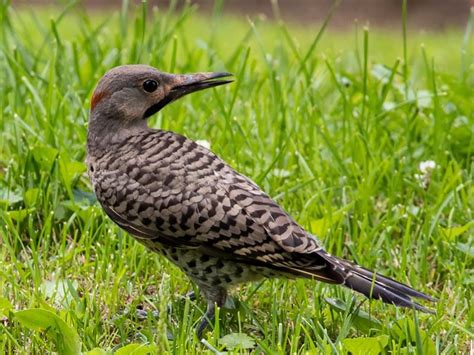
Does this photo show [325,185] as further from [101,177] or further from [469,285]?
[101,177]

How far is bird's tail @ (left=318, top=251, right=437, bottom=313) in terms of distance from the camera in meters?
3.88

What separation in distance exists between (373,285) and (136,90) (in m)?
1.47

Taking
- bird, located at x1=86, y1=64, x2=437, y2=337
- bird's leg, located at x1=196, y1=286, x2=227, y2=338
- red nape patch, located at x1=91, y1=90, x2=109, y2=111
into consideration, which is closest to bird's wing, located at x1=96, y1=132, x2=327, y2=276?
bird, located at x1=86, y1=64, x2=437, y2=337

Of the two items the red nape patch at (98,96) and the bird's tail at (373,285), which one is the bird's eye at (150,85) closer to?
the red nape patch at (98,96)

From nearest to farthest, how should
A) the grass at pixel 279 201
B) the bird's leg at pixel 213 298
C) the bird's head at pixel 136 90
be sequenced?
the grass at pixel 279 201 → the bird's leg at pixel 213 298 → the bird's head at pixel 136 90

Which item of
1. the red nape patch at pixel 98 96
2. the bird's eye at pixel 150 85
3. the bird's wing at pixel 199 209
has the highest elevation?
the bird's eye at pixel 150 85

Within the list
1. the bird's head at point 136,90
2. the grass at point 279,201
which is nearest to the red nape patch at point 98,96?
the bird's head at point 136,90

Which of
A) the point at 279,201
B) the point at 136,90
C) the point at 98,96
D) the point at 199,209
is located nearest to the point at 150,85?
the point at 136,90

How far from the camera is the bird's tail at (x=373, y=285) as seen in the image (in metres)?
3.88

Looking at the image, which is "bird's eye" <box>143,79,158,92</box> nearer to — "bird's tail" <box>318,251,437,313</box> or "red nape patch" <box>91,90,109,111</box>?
"red nape patch" <box>91,90,109,111</box>

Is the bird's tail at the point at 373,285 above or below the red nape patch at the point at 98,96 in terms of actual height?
below

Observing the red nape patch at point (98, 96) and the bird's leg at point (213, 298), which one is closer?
the bird's leg at point (213, 298)

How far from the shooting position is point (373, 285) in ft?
12.7

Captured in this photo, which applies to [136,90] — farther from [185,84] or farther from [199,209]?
[199,209]
